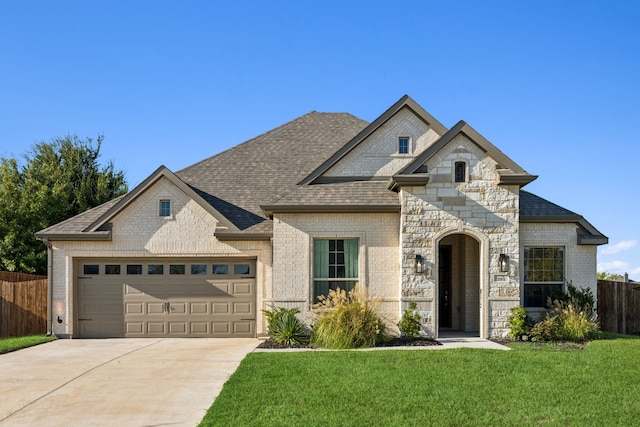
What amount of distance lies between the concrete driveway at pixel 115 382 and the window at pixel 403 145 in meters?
7.07

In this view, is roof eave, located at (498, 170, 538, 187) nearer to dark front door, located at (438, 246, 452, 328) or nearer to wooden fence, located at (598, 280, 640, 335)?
dark front door, located at (438, 246, 452, 328)

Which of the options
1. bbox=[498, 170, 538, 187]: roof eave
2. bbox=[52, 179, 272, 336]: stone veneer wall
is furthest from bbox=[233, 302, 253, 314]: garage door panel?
bbox=[498, 170, 538, 187]: roof eave

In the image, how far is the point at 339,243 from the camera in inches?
643

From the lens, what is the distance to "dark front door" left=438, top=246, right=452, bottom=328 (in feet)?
59.4

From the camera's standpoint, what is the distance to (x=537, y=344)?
14.6 m

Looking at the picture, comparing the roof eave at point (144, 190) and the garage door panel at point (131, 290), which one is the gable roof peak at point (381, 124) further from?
the garage door panel at point (131, 290)

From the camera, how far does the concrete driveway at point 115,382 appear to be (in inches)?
331

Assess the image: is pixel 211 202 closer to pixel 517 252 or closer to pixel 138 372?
pixel 138 372

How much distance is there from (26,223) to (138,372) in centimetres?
1944

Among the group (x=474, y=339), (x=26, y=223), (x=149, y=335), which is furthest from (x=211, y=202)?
(x=26, y=223)

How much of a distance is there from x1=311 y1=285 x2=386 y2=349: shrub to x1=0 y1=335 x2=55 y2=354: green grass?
7.69 meters

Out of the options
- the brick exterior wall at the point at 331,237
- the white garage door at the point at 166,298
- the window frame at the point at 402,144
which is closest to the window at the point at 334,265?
the brick exterior wall at the point at 331,237

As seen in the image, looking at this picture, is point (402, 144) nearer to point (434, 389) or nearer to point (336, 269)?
point (336, 269)

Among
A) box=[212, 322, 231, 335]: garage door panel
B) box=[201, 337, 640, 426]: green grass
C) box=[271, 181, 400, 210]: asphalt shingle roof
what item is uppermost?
box=[271, 181, 400, 210]: asphalt shingle roof
